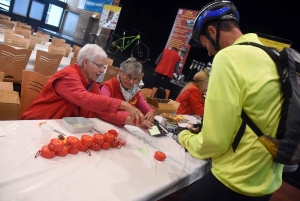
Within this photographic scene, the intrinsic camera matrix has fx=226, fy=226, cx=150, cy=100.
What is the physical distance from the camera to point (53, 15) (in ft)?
47.0

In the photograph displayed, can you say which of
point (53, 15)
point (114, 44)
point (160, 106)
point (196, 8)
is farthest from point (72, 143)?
point (53, 15)

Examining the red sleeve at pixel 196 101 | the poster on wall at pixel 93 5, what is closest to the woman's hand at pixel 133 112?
the red sleeve at pixel 196 101

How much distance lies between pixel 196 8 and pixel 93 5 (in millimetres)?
6905

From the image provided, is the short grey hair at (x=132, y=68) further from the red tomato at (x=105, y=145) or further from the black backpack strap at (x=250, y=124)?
the black backpack strap at (x=250, y=124)

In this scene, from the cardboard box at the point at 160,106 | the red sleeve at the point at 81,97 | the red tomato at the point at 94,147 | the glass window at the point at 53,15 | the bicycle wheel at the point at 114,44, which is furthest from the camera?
the glass window at the point at 53,15

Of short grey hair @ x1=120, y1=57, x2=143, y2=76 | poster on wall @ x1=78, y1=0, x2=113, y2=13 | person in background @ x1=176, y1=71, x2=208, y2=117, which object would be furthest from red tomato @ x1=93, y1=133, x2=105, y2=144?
poster on wall @ x1=78, y1=0, x2=113, y2=13

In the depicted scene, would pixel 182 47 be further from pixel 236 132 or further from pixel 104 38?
pixel 236 132

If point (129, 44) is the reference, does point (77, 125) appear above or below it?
below

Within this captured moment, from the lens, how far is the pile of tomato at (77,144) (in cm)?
109

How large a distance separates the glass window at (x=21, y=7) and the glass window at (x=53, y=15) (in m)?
1.26

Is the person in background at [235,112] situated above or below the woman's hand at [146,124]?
above

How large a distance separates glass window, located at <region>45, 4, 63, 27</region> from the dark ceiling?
5.95 metres

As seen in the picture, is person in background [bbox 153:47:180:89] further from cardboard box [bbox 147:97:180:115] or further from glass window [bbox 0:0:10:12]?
glass window [bbox 0:0:10:12]

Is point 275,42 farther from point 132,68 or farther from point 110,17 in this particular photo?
point 110,17
